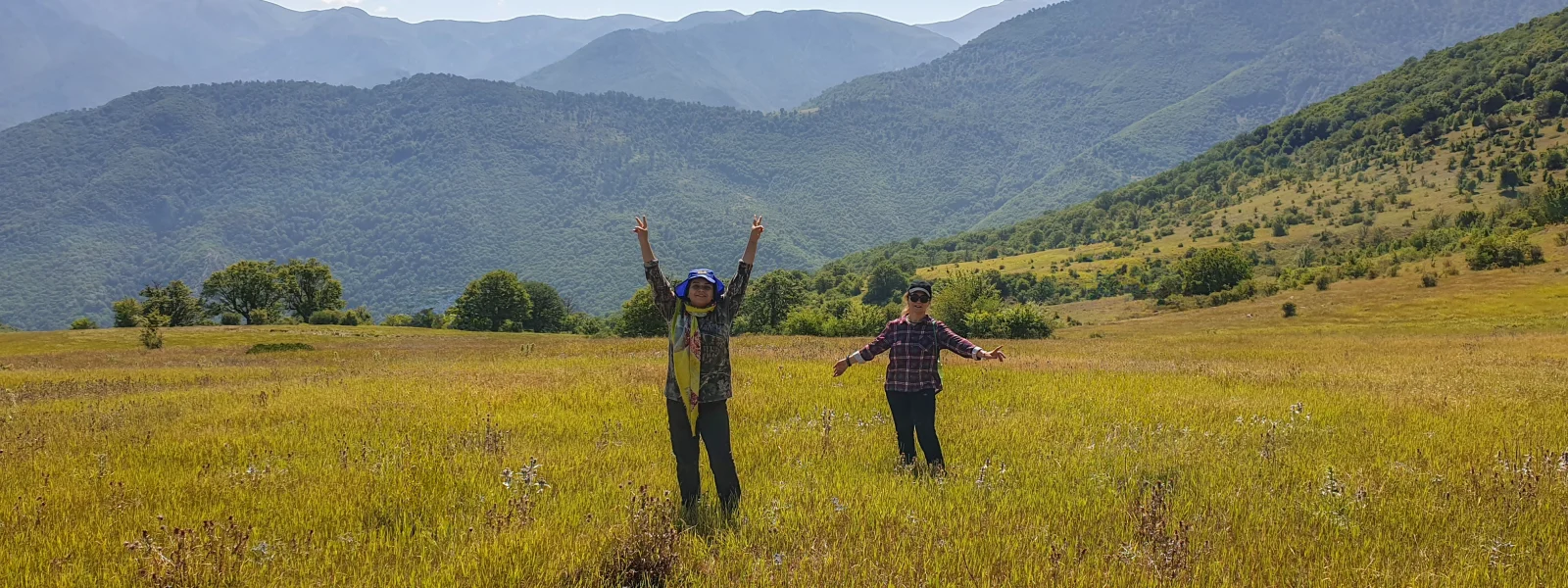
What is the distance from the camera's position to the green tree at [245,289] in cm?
9431

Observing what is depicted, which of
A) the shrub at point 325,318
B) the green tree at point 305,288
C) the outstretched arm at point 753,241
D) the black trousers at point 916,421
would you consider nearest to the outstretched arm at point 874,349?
the black trousers at point 916,421

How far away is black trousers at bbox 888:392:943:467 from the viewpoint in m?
6.70

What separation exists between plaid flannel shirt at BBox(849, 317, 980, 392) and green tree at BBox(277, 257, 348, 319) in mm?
110121

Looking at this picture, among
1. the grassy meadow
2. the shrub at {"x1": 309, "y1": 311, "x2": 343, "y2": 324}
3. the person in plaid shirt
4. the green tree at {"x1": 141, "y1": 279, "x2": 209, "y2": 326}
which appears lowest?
the grassy meadow

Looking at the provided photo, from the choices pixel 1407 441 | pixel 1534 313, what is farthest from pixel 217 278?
pixel 1534 313

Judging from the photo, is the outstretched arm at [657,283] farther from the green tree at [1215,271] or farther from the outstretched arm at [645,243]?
the green tree at [1215,271]

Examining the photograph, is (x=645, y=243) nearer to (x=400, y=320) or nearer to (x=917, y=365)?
(x=917, y=365)

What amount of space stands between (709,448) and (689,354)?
78 cm

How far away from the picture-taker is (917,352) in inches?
263

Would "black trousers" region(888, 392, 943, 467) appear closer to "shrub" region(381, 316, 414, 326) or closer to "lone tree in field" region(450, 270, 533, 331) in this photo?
"lone tree in field" region(450, 270, 533, 331)

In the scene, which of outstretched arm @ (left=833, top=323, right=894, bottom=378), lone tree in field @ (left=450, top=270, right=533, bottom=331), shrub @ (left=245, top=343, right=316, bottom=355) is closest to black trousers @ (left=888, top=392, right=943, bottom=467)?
outstretched arm @ (left=833, top=323, right=894, bottom=378)

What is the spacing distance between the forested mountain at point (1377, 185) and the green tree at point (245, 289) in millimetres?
114292

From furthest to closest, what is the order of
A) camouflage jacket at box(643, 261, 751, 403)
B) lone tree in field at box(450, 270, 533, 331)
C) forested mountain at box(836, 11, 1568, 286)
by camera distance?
lone tree in field at box(450, 270, 533, 331) → forested mountain at box(836, 11, 1568, 286) → camouflage jacket at box(643, 261, 751, 403)

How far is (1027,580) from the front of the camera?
396 cm
